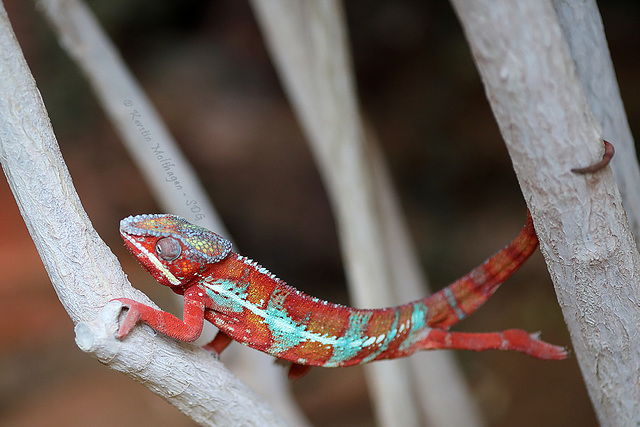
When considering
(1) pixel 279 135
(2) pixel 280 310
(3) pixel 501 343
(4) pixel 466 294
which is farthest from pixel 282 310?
(1) pixel 279 135

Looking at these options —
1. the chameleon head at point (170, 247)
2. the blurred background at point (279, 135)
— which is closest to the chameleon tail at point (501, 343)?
the chameleon head at point (170, 247)

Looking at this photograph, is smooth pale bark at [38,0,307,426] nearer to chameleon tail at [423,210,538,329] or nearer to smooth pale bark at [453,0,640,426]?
chameleon tail at [423,210,538,329]

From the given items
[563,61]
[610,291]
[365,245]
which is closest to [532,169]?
[563,61]

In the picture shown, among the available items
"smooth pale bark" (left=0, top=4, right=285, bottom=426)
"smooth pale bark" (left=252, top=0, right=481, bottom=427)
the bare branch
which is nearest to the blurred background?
"smooth pale bark" (left=252, top=0, right=481, bottom=427)

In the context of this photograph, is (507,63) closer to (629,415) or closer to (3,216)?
(629,415)

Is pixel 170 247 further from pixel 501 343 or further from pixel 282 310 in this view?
pixel 501 343

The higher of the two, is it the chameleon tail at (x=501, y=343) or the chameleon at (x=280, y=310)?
the chameleon at (x=280, y=310)
